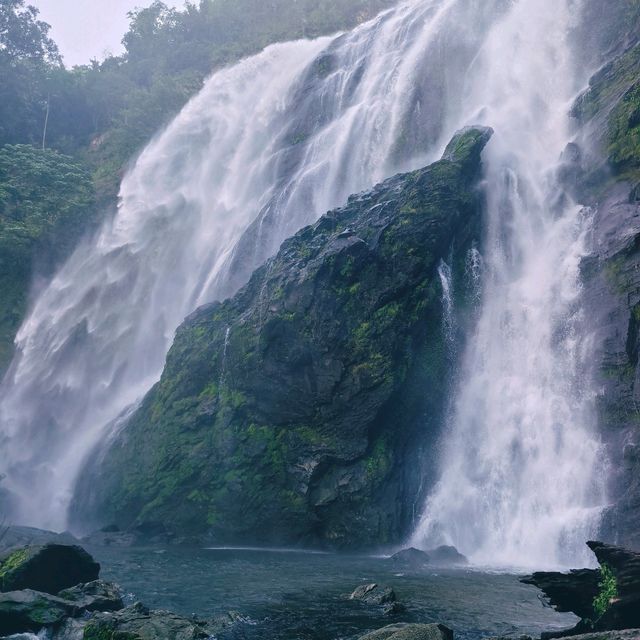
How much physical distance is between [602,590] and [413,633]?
9.47ft

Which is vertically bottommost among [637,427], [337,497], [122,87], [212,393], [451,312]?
[337,497]

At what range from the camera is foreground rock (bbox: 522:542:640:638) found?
8.79 m

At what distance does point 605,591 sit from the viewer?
923cm

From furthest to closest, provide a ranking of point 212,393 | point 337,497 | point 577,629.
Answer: point 212,393 → point 337,497 → point 577,629

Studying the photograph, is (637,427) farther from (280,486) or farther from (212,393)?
(212,393)

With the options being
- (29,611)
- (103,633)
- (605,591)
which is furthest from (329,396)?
(605,591)

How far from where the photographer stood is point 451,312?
2473cm

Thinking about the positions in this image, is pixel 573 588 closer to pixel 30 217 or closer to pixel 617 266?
pixel 617 266

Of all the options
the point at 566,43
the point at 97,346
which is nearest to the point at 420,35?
the point at 566,43

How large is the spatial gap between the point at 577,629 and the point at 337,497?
13632 millimetres

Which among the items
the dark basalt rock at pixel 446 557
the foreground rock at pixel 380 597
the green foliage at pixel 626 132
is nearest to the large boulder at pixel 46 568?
the foreground rock at pixel 380 597

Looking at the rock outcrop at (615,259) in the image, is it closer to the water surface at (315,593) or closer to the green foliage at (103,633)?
the water surface at (315,593)

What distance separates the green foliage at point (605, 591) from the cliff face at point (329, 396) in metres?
13.0

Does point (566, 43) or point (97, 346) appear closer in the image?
point (566, 43)
